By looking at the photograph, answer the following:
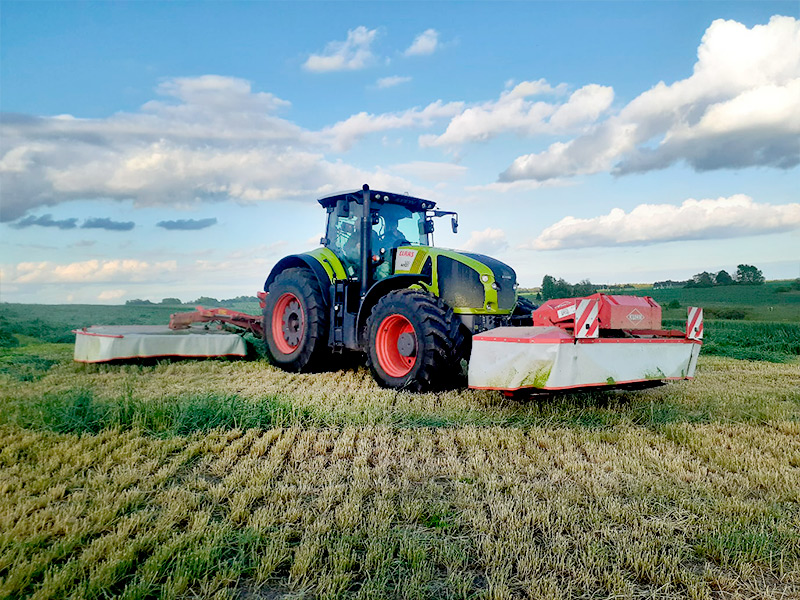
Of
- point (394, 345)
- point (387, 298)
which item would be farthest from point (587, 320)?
point (394, 345)

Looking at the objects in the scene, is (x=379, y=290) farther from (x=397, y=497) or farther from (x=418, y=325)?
(x=397, y=497)

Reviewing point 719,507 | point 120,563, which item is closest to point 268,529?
point 120,563

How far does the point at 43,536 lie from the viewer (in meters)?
2.95

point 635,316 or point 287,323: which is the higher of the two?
point 635,316

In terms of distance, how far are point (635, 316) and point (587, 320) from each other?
0.91 meters

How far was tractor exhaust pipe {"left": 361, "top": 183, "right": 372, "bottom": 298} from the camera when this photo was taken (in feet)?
25.2

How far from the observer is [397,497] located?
3.54 m

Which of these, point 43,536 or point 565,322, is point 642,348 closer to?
point 565,322

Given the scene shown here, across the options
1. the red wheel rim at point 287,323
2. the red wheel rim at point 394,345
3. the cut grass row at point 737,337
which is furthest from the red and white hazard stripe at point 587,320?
the cut grass row at point 737,337

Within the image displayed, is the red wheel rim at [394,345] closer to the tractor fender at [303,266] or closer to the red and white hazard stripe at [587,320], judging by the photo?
the tractor fender at [303,266]

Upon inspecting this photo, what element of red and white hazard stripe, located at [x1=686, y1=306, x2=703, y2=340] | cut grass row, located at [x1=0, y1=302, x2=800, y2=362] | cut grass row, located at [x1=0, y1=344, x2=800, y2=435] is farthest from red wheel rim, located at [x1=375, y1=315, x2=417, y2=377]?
cut grass row, located at [x1=0, y1=302, x2=800, y2=362]

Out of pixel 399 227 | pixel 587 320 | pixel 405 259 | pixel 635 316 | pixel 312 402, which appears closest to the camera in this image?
pixel 587 320

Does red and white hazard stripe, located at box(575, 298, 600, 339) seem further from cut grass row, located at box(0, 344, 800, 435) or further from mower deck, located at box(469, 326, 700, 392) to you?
cut grass row, located at box(0, 344, 800, 435)

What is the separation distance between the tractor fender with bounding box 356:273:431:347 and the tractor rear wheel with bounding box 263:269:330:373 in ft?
2.80
